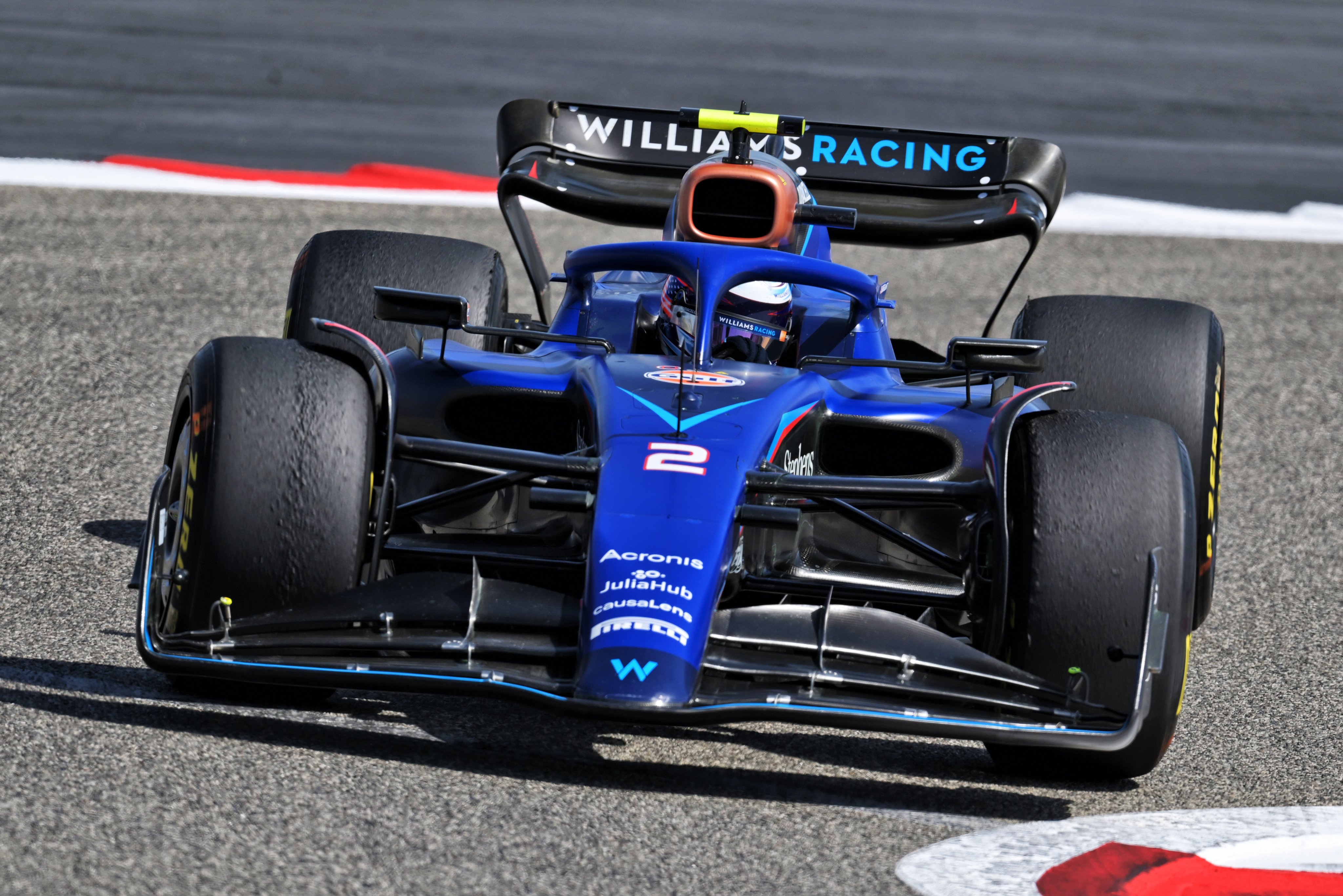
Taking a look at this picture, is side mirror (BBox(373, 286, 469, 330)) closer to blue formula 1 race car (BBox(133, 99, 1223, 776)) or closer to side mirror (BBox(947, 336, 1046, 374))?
blue formula 1 race car (BBox(133, 99, 1223, 776))

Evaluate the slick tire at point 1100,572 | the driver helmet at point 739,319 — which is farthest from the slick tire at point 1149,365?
the slick tire at point 1100,572

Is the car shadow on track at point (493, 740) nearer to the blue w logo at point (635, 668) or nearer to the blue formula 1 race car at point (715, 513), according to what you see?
the blue formula 1 race car at point (715, 513)

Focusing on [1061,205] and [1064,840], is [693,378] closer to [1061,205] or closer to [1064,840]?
[1064,840]

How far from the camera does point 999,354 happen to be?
4.87 meters

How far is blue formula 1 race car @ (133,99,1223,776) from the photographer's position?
13.2ft

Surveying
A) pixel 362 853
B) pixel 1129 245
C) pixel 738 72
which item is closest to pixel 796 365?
pixel 362 853

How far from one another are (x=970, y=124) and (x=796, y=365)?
10.4 metres

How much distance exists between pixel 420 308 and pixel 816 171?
104 inches

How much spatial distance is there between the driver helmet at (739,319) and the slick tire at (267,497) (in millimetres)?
1343

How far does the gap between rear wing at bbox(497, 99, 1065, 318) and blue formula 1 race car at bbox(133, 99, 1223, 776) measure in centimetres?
103

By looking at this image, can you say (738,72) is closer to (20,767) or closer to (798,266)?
(798,266)

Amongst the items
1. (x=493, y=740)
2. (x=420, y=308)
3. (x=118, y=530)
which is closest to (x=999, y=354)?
(x=420, y=308)

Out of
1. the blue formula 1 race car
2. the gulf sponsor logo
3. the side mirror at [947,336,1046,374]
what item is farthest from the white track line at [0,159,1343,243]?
the side mirror at [947,336,1046,374]

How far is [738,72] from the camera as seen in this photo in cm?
1814
